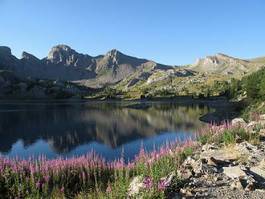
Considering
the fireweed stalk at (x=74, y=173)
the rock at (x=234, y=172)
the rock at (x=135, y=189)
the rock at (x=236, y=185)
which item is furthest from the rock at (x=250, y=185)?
the rock at (x=135, y=189)

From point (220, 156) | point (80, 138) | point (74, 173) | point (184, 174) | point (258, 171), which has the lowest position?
point (80, 138)

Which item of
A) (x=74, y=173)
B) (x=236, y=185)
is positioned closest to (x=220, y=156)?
(x=236, y=185)

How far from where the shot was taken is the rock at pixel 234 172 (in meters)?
12.1

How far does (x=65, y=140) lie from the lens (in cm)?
6631

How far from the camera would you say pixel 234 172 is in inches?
A: 492

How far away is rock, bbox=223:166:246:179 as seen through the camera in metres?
12.1

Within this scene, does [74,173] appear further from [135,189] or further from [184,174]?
[135,189]

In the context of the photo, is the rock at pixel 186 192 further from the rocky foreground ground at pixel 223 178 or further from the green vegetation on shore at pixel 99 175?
the green vegetation on shore at pixel 99 175

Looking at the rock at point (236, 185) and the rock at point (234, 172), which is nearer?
the rock at point (236, 185)

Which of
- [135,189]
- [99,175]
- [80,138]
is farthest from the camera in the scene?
[80,138]

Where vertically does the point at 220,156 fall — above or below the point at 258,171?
below

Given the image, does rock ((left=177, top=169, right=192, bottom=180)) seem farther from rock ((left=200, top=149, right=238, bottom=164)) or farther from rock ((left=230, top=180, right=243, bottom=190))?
rock ((left=200, top=149, right=238, bottom=164))

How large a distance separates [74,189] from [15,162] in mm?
3117

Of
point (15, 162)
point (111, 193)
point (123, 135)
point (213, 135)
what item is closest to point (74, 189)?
point (15, 162)
